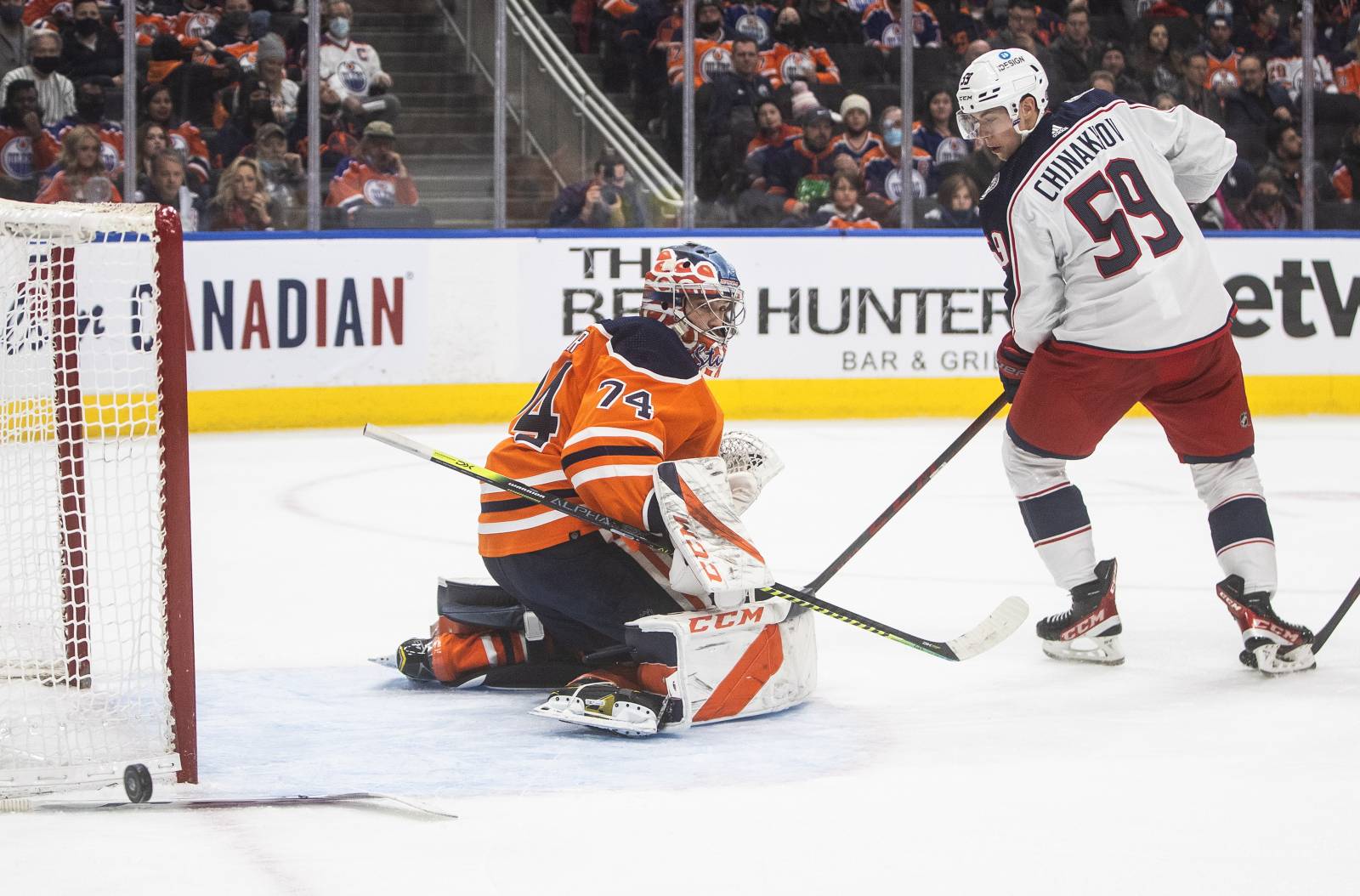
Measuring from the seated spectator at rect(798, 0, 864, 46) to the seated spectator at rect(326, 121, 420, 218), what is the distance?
6.95 feet

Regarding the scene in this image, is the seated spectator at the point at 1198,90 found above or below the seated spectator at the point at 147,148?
above

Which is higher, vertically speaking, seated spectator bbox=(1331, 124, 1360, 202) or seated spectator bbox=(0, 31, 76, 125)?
seated spectator bbox=(0, 31, 76, 125)

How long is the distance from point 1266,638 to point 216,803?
6.70 feet

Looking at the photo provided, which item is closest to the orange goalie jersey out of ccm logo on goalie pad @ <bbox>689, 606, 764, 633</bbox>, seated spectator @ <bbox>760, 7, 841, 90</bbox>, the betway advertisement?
ccm logo on goalie pad @ <bbox>689, 606, 764, 633</bbox>

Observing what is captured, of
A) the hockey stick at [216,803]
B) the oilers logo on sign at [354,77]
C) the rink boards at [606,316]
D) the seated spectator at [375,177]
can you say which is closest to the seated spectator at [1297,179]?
the rink boards at [606,316]

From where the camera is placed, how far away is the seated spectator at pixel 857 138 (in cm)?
813

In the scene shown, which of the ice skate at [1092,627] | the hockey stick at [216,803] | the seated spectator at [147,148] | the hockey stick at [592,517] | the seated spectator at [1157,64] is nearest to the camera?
the hockey stick at [216,803]

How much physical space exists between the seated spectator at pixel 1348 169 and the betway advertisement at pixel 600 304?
37 centimetres

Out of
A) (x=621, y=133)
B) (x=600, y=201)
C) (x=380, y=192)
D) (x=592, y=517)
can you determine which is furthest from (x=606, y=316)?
(x=592, y=517)

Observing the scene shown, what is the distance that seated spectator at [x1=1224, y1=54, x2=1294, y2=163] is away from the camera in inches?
329

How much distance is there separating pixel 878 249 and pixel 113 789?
19.0 ft

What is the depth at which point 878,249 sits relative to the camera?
7988mm

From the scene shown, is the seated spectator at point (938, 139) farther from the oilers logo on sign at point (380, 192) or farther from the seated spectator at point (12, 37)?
the seated spectator at point (12, 37)

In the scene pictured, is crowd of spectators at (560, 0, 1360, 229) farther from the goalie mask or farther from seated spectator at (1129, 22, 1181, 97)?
the goalie mask
